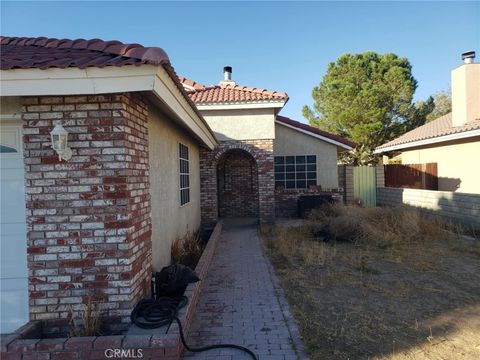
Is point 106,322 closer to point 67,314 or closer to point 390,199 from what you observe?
point 67,314

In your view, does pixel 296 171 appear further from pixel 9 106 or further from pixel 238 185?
pixel 9 106

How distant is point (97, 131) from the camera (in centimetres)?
360

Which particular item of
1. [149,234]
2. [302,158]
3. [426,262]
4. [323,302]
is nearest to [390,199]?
[302,158]

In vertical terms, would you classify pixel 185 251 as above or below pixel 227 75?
below

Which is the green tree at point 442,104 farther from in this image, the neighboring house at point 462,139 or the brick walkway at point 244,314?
the brick walkway at point 244,314

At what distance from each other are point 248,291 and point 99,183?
2.94 meters

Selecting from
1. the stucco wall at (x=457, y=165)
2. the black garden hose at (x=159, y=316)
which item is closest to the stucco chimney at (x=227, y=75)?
the stucco wall at (x=457, y=165)

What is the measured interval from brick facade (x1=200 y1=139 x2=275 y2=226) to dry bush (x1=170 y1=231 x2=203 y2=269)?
12.6 feet

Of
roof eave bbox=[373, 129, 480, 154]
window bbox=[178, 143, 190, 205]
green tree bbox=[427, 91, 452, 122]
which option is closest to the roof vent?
roof eave bbox=[373, 129, 480, 154]

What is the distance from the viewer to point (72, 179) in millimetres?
3598

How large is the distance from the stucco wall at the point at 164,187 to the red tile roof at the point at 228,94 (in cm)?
343

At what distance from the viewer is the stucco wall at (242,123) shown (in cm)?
1160

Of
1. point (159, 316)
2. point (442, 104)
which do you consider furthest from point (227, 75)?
point (442, 104)

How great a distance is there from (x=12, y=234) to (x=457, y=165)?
14.6 metres
